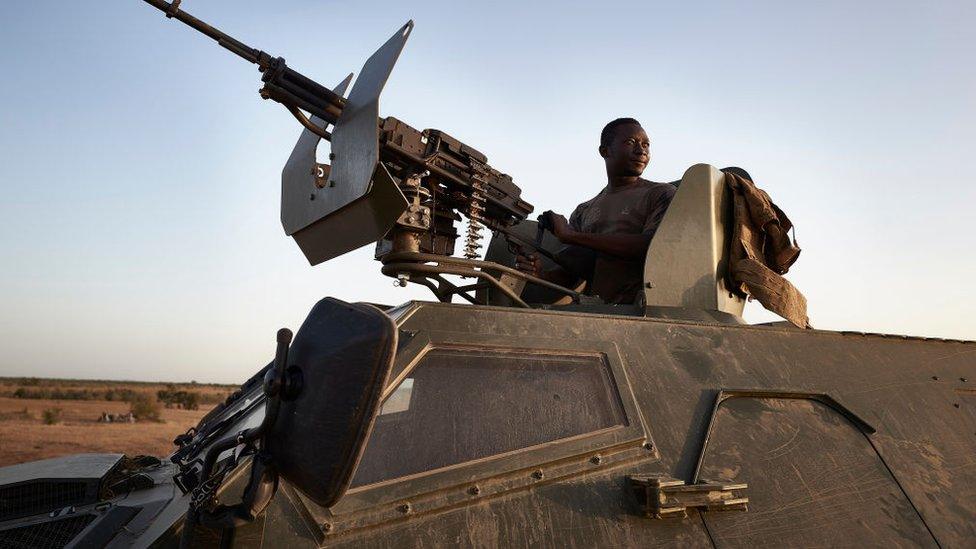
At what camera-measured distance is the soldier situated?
3605mm

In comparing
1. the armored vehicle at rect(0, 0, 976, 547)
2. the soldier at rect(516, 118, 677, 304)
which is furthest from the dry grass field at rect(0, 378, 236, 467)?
the armored vehicle at rect(0, 0, 976, 547)

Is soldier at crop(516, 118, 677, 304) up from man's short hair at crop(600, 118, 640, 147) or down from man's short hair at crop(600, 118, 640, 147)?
down

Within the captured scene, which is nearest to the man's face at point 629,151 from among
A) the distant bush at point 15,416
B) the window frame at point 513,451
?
the window frame at point 513,451

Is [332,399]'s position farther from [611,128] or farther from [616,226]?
[611,128]

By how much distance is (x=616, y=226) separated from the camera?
12.7 feet

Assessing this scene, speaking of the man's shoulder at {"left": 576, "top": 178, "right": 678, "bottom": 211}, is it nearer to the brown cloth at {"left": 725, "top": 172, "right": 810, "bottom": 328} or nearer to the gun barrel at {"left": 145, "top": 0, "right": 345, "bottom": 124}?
the brown cloth at {"left": 725, "top": 172, "right": 810, "bottom": 328}

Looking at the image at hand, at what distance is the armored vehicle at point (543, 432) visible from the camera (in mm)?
1356

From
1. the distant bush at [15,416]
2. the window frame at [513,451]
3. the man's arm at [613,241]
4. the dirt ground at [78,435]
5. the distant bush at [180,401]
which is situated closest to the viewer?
the window frame at [513,451]

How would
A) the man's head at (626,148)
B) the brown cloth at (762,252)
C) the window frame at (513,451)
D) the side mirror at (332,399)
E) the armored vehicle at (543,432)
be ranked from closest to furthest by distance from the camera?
1. the side mirror at (332,399)
2. the armored vehicle at (543,432)
3. the window frame at (513,451)
4. the brown cloth at (762,252)
5. the man's head at (626,148)

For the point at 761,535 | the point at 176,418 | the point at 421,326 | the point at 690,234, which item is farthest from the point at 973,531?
the point at 176,418

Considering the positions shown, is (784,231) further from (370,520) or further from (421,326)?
(370,520)

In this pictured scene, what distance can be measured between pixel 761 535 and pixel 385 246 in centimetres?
219

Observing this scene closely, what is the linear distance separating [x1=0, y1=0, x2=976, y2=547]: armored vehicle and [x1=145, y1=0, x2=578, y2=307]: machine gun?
0.02 metres

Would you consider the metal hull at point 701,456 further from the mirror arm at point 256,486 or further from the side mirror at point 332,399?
the side mirror at point 332,399
